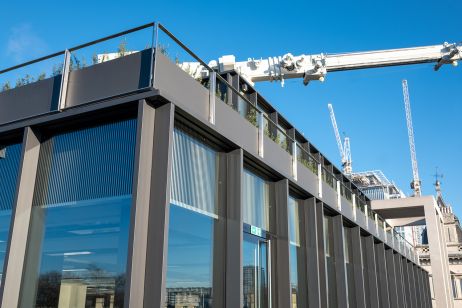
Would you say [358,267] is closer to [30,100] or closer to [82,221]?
[82,221]

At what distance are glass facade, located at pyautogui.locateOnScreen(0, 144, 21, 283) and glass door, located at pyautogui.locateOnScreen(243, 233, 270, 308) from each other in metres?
4.06

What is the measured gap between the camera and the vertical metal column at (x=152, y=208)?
5.89 m

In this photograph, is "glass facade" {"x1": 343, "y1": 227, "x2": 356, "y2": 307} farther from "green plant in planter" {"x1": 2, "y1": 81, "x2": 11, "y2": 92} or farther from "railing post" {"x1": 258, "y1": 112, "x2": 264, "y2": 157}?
"green plant in planter" {"x1": 2, "y1": 81, "x2": 11, "y2": 92}

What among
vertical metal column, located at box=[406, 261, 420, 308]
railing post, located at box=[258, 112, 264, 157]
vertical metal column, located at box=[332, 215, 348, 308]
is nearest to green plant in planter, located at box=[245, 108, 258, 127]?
railing post, located at box=[258, 112, 264, 157]

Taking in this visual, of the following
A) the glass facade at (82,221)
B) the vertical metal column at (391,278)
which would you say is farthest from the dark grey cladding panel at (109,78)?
the vertical metal column at (391,278)

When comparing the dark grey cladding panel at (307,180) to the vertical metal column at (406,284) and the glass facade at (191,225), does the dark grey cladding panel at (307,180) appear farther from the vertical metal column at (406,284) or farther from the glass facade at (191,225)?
the vertical metal column at (406,284)

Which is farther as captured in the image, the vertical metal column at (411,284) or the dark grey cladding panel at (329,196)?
the vertical metal column at (411,284)

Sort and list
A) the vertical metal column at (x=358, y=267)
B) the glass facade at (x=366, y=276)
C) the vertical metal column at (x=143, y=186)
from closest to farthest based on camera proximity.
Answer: the vertical metal column at (x=143, y=186)
the vertical metal column at (x=358, y=267)
the glass facade at (x=366, y=276)

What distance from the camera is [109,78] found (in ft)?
23.6

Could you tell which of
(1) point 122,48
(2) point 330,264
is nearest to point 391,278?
(2) point 330,264

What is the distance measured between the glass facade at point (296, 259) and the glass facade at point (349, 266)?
381 centimetres

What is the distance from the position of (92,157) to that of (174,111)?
138cm

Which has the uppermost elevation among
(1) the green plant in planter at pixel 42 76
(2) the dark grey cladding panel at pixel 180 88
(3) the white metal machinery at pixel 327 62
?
(3) the white metal machinery at pixel 327 62

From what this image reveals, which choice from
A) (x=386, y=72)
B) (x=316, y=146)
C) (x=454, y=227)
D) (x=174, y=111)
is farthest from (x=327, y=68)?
(x=454, y=227)
